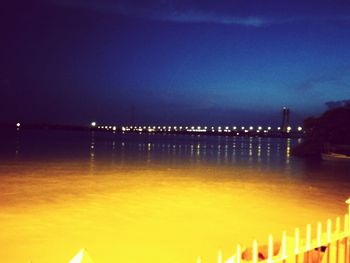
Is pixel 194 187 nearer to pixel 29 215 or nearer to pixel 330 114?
pixel 29 215

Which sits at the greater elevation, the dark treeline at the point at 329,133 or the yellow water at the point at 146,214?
the dark treeline at the point at 329,133

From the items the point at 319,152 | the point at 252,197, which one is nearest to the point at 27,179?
the point at 252,197

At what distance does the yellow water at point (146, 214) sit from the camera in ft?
26.4

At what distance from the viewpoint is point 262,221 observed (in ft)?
35.1

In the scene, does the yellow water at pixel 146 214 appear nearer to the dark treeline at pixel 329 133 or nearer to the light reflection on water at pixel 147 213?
the light reflection on water at pixel 147 213

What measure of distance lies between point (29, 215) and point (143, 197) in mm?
4274

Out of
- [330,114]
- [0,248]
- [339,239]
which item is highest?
[330,114]

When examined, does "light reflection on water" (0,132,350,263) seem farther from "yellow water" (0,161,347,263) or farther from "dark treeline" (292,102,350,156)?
"dark treeline" (292,102,350,156)

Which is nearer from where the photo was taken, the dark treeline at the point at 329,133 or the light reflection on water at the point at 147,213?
the light reflection on water at the point at 147,213

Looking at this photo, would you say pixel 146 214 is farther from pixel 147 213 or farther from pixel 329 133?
pixel 329 133

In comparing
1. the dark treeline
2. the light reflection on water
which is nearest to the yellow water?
the light reflection on water

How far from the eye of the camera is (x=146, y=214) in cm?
1127

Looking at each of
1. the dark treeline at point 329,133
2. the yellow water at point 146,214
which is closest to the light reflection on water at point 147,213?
the yellow water at point 146,214

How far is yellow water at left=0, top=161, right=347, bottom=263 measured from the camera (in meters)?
8.05
